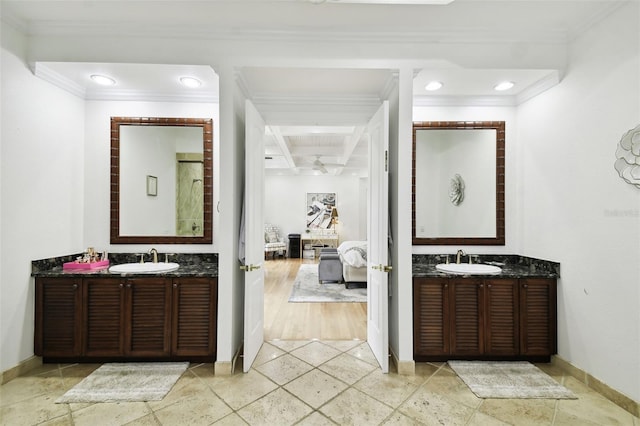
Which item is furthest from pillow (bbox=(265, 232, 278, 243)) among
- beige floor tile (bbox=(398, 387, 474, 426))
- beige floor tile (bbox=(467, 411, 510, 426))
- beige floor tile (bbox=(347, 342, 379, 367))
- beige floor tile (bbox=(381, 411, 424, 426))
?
beige floor tile (bbox=(467, 411, 510, 426))

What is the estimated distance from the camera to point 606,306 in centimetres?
221

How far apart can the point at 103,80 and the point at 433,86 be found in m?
3.18

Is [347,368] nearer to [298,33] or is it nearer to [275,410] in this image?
[275,410]

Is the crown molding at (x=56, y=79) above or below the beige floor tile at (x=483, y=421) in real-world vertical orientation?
above

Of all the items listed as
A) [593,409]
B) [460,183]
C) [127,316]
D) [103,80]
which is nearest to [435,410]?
[593,409]

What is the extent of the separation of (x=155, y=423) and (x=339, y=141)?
5309mm

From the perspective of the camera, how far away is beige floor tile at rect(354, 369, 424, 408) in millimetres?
2199

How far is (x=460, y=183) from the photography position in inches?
129

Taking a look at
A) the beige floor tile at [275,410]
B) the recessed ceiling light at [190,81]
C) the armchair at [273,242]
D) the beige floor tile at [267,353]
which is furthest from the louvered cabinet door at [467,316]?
the armchair at [273,242]

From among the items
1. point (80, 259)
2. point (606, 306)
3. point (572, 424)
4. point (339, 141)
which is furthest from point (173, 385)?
point (339, 141)

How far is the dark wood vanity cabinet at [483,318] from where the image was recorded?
265 cm

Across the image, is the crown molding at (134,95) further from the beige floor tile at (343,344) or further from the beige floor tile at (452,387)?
the beige floor tile at (452,387)

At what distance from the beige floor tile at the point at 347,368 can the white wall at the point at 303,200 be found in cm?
695

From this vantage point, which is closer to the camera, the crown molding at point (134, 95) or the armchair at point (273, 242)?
the crown molding at point (134, 95)
